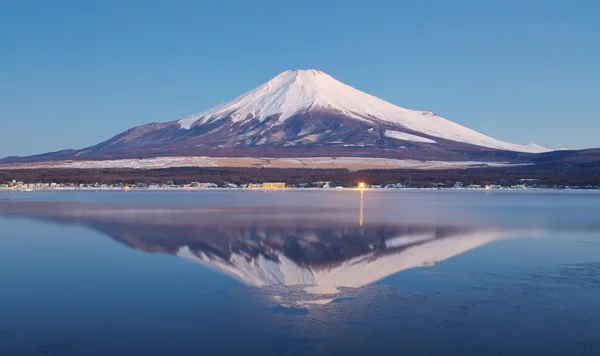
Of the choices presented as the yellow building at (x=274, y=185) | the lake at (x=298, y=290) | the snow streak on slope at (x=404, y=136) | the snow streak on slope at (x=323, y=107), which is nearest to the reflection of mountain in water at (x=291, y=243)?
the lake at (x=298, y=290)

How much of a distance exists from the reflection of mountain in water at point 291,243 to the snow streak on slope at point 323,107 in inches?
3711

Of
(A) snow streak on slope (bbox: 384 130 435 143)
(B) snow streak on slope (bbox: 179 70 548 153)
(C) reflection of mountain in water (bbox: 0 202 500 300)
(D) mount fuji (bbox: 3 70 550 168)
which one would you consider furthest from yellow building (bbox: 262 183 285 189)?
(B) snow streak on slope (bbox: 179 70 548 153)

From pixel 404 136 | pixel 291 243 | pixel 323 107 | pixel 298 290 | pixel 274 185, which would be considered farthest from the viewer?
pixel 323 107

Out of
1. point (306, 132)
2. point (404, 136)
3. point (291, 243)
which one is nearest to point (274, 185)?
point (291, 243)

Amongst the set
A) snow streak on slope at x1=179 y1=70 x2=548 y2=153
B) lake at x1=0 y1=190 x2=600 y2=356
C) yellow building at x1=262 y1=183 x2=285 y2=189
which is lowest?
lake at x1=0 y1=190 x2=600 y2=356

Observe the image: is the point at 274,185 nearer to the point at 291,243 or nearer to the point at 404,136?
the point at 291,243

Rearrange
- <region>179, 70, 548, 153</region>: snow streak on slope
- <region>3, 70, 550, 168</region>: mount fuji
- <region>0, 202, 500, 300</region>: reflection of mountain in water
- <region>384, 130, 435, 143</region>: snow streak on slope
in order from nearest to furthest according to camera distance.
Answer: <region>0, 202, 500, 300</region>: reflection of mountain in water, <region>3, 70, 550, 168</region>: mount fuji, <region>384, 130, 435, 143</region>: snow streak on slope, <region>179, 70, 548, 153</region>: snow streak on slope

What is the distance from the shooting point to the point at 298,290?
809 centimetres

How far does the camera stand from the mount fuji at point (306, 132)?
3401 inches

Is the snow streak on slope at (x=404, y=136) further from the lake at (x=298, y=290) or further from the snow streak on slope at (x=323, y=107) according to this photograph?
the lake at (x=298, y=290)

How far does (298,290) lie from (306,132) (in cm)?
9769

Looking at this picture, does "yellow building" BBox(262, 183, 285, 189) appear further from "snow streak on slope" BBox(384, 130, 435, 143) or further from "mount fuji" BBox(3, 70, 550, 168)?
"snow streak on slope" BBox(384, 130, 435, 143)

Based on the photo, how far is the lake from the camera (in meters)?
5.96

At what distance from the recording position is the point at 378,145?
94750 millimetres
